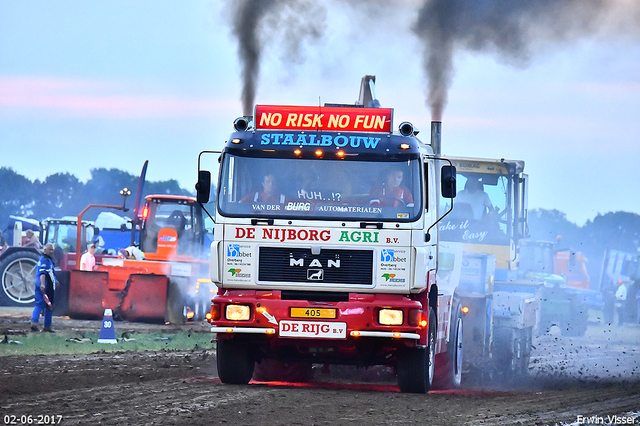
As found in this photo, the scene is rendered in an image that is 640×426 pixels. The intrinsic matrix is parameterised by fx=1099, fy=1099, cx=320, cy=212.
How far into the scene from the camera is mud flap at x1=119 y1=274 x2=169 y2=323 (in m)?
24.9

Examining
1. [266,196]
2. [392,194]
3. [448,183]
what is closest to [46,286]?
[266,196]

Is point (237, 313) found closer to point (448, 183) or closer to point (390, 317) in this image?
point (390, 317)

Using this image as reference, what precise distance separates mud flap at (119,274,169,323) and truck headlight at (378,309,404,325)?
42.5 feet

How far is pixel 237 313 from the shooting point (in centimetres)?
1264

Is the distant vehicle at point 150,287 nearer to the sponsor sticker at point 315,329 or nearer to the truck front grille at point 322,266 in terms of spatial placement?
the truck front grille at point 322,266

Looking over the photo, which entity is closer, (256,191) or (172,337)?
(256,191)

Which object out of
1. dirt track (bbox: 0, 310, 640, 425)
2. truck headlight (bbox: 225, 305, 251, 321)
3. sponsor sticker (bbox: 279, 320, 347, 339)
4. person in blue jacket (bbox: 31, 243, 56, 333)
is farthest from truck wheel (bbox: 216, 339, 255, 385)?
person in blue jacket (bbox: 31, 243, 56, 333)

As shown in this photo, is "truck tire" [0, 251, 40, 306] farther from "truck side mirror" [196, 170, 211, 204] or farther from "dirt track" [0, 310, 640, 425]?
"truck side mirror" [196, 170, 211, 204]

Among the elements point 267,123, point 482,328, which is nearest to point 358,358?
point 267,123

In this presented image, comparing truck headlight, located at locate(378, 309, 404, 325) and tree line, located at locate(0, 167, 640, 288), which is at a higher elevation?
tree line, located at locate(0, 167, 640, 288)

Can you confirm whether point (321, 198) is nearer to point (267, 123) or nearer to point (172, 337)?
point (267, 123)

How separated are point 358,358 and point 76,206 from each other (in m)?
103

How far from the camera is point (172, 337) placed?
72.2 ft

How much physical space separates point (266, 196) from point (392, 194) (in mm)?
1465
